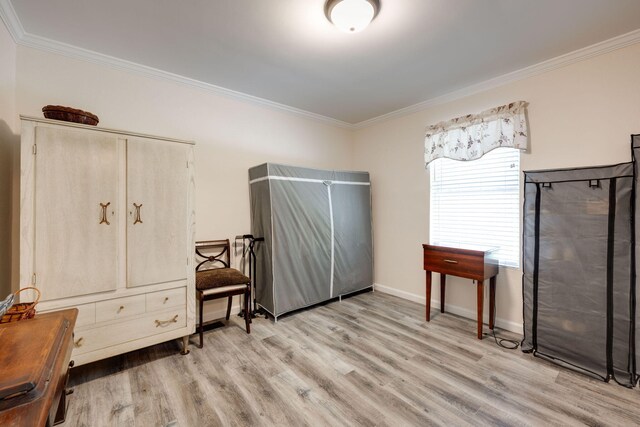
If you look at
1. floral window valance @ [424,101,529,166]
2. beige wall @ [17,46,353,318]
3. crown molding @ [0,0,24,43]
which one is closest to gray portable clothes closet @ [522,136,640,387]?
floral window valance @ [424,101,529,166]

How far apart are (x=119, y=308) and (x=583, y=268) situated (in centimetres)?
351

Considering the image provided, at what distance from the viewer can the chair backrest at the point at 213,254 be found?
9.40ft

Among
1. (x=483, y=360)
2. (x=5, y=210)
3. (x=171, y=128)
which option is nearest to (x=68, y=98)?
(x=171, y=128)

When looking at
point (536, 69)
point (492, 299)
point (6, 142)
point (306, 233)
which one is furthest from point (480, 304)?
point (6, 142)

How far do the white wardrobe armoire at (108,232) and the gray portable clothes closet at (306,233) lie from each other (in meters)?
0.86

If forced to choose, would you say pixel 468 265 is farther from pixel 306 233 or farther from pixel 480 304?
pixel 306 233

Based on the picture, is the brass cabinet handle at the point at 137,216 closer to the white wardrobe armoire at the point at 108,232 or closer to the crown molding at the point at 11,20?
the white wardrobe armoire at the point at 108,232

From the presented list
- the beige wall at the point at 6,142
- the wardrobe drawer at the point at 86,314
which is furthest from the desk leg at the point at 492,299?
the beige wall at the point at 6,142

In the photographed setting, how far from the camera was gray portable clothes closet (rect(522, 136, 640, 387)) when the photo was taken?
1.93 metres

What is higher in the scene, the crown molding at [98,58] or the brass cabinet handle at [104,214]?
the crown molding at [98,58]

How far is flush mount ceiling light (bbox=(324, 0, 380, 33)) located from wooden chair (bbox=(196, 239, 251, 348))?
226 cm

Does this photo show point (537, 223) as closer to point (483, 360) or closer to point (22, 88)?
point (483, 360)

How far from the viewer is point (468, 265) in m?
2.57

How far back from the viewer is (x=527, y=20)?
75.5 inches
